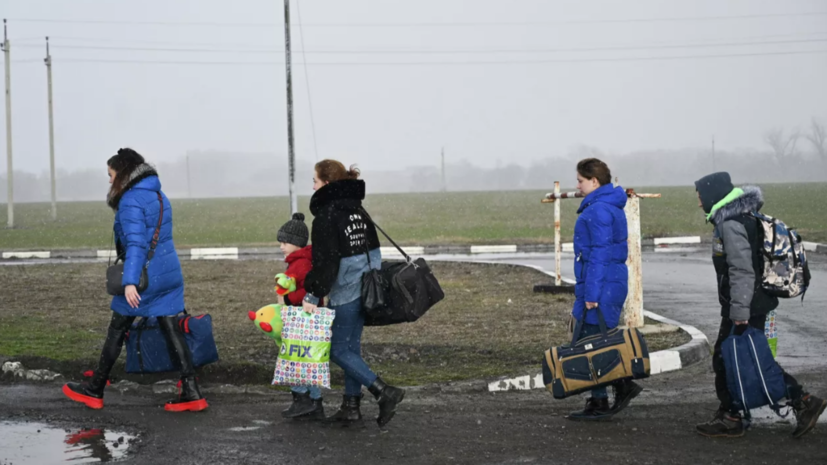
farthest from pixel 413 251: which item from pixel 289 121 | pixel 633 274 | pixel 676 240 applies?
pixel 633 274

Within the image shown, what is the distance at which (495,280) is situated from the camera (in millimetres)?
17500

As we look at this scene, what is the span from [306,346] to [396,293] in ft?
2.25

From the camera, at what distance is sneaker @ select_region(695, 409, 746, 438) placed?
20.7 ft

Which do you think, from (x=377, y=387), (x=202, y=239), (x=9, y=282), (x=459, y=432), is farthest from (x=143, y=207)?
(x=202, y=239)

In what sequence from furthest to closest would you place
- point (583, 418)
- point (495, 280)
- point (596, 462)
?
point (495, 280) < point (583, 418) < point (596, 462)

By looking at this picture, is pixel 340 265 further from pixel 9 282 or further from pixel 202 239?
pixel 202 239

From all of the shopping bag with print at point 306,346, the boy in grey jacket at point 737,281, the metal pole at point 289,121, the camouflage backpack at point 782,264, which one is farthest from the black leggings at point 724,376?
the metal pole at point 289,121

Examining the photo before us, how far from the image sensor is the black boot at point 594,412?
6898 mm

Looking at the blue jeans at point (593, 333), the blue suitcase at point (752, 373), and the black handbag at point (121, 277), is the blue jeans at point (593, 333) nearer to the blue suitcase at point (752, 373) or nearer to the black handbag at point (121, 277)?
the blue suitcase at point (752, 373)

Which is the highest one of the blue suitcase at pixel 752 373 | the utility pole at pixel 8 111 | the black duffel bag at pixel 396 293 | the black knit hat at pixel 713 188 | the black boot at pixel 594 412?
the utility pole at pixel 8 111

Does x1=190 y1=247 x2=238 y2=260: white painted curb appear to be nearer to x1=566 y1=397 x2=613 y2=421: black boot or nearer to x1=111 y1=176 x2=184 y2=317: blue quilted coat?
x1=111 y1=176 x2=184 y2=317: blue quilted coat

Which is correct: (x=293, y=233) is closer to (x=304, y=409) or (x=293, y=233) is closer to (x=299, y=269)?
(x=299, y=269)

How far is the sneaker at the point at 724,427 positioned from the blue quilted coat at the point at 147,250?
357cm

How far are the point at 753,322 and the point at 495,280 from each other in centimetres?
1097
